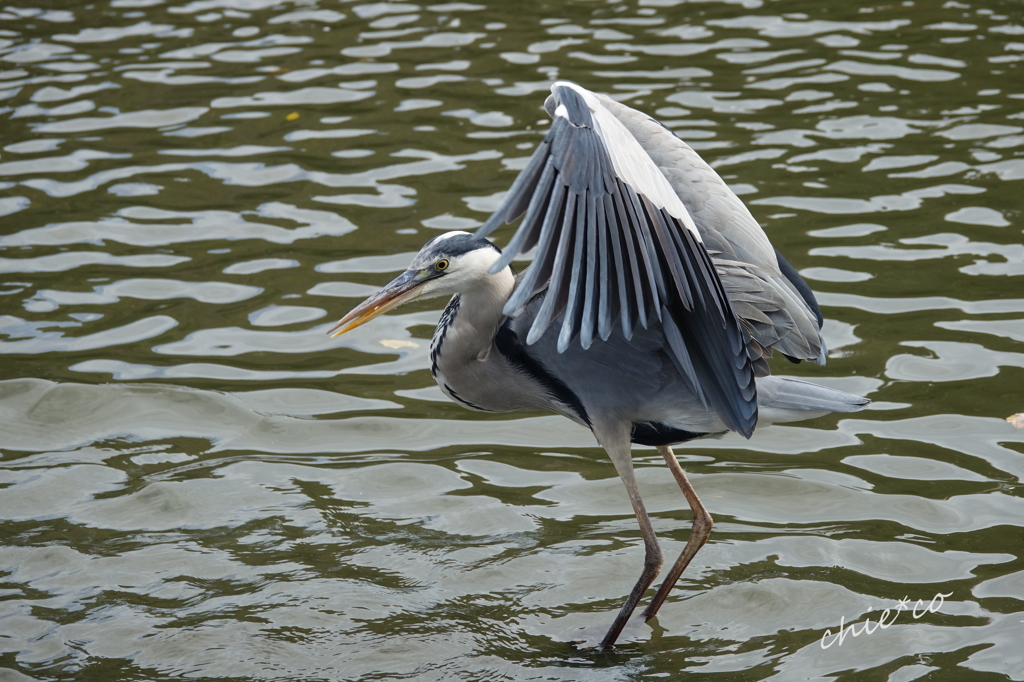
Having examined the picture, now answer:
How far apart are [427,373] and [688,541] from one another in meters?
1.84

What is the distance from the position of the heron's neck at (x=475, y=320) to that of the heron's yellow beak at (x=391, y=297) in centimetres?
16

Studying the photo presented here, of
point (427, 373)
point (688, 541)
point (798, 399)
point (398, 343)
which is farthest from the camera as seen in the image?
point (398, 343)

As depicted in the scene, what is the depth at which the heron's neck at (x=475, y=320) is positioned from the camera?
374cm

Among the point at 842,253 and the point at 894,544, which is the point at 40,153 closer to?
the point at 842,253

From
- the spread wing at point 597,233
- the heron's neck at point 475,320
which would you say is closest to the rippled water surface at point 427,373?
the heron's neck at point 475,320

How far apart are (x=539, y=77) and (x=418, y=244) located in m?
2.47

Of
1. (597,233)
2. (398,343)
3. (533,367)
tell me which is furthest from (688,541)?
(398,343)

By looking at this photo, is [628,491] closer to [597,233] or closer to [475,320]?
[475,320]

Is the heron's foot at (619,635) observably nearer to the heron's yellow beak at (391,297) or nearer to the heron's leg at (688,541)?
the heron's leg at (688,541)

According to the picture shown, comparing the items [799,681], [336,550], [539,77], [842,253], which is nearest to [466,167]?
[539,77]

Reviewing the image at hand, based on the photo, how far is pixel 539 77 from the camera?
8117 mm

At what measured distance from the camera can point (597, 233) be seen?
2893 millimetres
